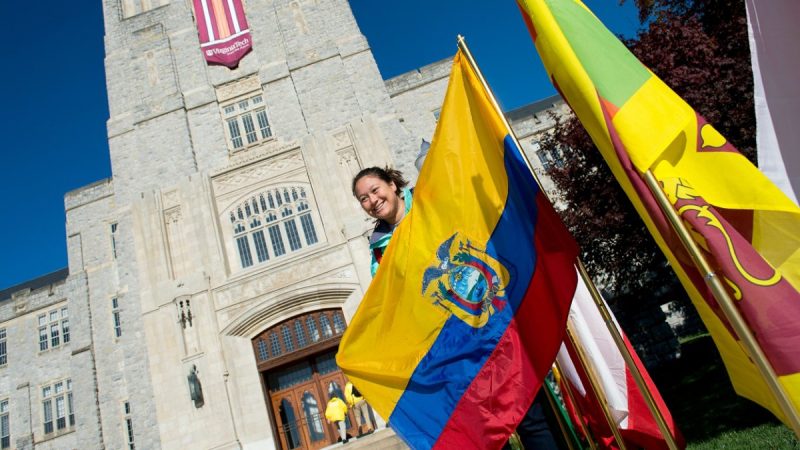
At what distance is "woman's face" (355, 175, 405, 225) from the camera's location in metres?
3.71

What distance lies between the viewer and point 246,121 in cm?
1870

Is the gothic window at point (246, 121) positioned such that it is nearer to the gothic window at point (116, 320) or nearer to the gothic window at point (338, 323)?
the gothic window at point (338, 323)

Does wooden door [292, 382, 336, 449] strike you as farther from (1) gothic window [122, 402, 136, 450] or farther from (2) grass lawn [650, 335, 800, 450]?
(2) grass lawn [650, 335, 800, 450]

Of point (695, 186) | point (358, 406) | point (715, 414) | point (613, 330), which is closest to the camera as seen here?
point (695, 186)

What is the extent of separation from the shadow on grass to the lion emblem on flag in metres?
5.46

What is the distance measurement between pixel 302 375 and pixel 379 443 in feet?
15.0

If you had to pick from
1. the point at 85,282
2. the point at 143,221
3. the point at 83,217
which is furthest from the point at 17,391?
the point at 143,221

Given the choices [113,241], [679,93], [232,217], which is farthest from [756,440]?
[113,241]

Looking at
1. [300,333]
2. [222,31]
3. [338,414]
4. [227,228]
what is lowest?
[338,414]

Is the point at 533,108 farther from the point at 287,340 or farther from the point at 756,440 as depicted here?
the point at 756,440

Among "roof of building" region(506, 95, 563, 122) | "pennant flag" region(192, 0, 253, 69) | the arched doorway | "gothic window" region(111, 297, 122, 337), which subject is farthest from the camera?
"roof of building" region(506, 95, 563, 122)


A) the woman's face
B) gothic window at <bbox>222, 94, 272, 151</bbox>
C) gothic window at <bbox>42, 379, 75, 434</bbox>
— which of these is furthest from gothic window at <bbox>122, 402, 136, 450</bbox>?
the woman's face

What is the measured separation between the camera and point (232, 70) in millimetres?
19438

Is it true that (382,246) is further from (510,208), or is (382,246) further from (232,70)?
(232,70)
